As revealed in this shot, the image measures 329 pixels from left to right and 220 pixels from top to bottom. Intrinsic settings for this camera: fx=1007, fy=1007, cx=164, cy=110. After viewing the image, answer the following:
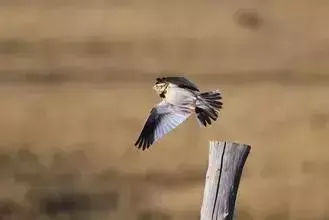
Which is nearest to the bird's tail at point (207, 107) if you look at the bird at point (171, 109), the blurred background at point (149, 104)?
the bird at point (171, 109)

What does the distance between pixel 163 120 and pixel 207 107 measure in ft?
0.19

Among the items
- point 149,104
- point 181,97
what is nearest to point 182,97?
point 181,97

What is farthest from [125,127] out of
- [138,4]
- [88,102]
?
→ [138,4]

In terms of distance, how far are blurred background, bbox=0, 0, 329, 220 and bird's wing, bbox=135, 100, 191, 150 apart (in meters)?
0.25

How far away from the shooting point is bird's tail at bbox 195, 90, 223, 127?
94 centimetres

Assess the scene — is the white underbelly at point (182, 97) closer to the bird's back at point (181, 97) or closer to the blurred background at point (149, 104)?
the bird's back at point (181, 97)

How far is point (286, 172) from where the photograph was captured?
3.90 feet

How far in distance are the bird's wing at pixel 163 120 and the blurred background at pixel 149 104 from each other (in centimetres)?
25

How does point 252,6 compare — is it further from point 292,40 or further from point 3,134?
point 3,134

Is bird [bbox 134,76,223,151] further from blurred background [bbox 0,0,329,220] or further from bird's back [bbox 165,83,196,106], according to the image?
blurred background [bbox 0,0,329,220]

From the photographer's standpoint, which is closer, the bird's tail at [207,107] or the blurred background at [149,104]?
the bird's tail at [207,107]

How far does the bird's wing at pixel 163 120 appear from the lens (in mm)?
917

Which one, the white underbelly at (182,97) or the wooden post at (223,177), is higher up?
the white underbelly at (182,97)

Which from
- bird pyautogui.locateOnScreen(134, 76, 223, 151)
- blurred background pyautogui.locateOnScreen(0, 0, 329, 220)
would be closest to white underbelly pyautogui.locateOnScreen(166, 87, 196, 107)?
bird pyautogui.locateOnScreen(134, 76, 223, 151)
